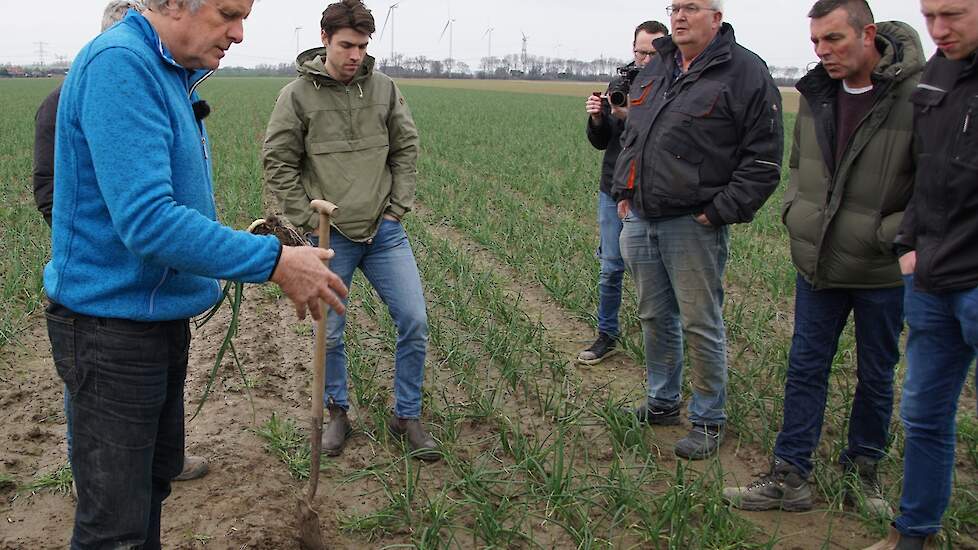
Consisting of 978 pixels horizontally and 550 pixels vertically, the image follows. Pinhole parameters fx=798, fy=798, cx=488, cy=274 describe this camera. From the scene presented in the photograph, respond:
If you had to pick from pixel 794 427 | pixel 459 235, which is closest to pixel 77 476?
pixel 794 427

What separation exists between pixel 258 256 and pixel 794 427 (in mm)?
2288

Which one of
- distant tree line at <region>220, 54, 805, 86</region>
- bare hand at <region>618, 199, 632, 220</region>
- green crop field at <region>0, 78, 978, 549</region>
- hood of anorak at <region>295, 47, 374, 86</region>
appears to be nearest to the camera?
green crop field at <region>0, 78, 978, 549</region>

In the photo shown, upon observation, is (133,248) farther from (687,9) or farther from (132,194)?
(687,9)

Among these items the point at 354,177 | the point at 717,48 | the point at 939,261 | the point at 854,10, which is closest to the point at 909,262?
the point at 939,261

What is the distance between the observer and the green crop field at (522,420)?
2.92 metres

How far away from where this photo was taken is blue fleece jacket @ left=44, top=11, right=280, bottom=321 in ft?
5.86

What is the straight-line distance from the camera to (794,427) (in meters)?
3.20

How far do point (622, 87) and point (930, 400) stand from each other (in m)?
2.37

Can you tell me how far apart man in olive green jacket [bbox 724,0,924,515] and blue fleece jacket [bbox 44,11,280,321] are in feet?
6.88

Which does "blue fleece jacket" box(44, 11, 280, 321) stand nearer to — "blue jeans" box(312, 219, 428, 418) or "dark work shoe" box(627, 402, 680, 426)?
"blue jeans" box(312, 219, 428, 418)

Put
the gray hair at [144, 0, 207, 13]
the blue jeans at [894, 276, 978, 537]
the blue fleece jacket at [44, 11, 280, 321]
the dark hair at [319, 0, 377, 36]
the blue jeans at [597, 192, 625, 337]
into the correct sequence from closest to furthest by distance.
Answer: the blue fleece jacket at [44, 11, 280, 321], the gray hair at [144, 0, 207, 13], the blue jeans at [894, 276, 978, 537], the dark hair at [319, 0, 377, 36], the blue jeans at [597, 192, 625, 337]

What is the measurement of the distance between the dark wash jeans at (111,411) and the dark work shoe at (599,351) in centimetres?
299

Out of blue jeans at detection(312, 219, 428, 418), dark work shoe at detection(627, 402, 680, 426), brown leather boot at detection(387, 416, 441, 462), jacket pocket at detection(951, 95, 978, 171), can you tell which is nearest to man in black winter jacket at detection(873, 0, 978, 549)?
jacket pocket at detection(951, 95, 978, 171)

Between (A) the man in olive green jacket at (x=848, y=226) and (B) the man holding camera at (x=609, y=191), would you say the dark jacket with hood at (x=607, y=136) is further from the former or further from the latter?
(A) the man in olive green jacket at (x=848, y=226)
